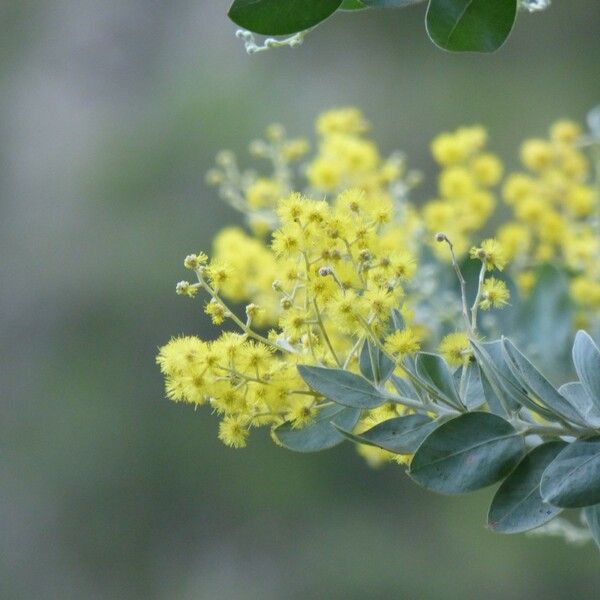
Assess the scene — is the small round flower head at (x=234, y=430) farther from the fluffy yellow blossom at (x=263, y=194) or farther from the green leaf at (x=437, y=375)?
the fluffy yellow blossom at (x=263, y=194)

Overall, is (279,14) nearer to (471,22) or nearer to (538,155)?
(471,22)

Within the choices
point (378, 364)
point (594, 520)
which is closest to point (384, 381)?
point (378, 364)

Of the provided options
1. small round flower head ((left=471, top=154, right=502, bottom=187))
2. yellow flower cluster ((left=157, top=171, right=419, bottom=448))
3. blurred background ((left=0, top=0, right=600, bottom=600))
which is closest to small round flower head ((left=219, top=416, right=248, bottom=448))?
yellow flower cluster ((left=157, top=171, right=419, bottom=448))

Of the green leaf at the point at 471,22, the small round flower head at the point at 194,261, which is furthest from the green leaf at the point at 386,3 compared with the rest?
the small round flower head at the point at 194,261

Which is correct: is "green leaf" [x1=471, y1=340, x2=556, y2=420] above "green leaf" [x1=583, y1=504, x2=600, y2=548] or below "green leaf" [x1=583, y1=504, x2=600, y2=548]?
above

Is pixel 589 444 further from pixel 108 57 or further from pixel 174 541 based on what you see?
pixel 108 57

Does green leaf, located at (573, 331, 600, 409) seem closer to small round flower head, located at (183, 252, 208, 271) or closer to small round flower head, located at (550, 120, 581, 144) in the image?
small round flower head, located at (183, 252, 208, 271)
